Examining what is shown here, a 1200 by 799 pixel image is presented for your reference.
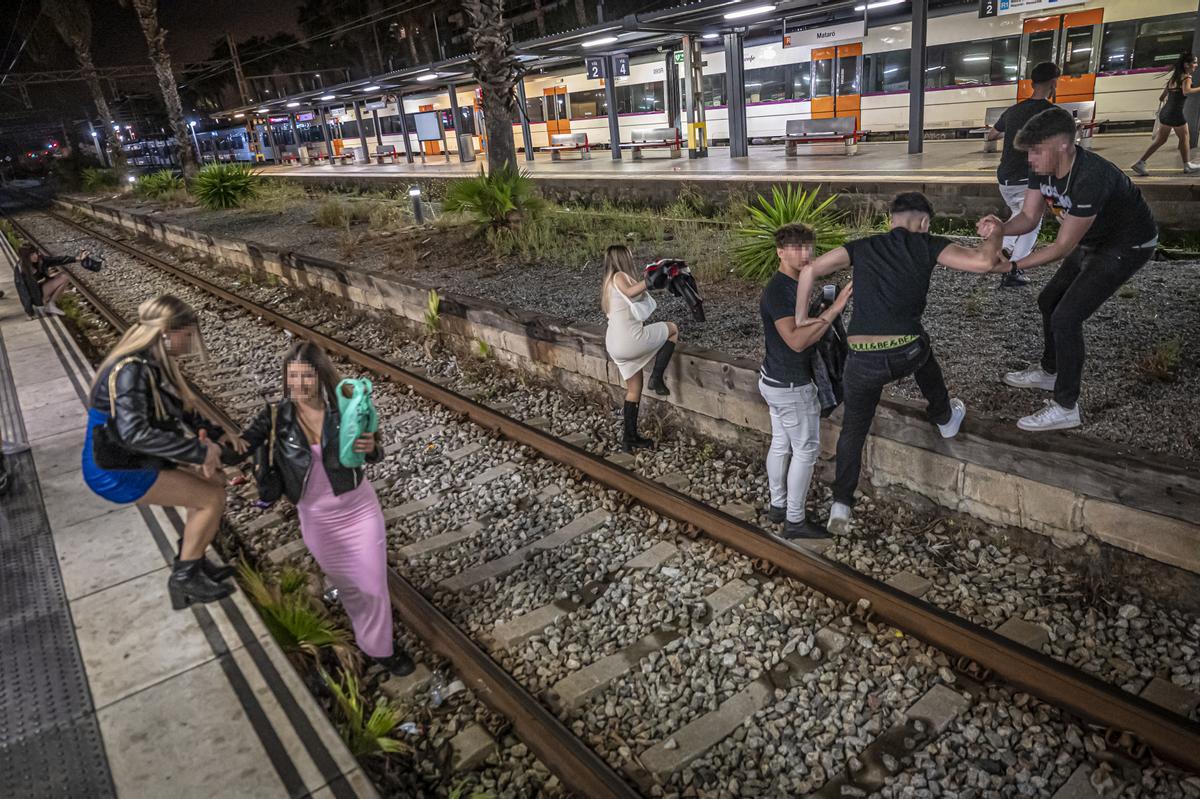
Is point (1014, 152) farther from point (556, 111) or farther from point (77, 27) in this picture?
point (77, 27)

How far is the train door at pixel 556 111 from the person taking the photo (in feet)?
103

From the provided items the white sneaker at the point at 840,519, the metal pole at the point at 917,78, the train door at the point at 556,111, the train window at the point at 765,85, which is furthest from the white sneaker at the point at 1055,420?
the train door at the point at 556,111

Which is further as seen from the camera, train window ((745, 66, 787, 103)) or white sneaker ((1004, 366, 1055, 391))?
train window ((745, 66, 787, 103))

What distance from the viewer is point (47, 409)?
26.5ft

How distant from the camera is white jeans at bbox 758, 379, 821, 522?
4.61 meters

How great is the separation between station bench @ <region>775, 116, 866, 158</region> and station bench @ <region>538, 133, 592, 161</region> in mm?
10378

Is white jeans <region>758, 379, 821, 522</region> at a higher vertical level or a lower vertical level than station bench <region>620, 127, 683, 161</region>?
lower

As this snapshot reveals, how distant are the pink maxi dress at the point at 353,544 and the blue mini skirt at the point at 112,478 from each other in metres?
0.94

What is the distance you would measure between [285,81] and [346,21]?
21.3m

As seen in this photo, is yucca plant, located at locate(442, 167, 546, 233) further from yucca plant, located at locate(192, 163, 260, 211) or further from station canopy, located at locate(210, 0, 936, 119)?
yucca plant, located at locate(192, 163, 260, 211)

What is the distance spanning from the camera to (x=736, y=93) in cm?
2255

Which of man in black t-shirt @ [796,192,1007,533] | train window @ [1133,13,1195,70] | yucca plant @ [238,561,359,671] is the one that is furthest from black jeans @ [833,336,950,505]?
train window @ [1133,13,1195,70]

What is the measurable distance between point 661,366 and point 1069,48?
1684 cm

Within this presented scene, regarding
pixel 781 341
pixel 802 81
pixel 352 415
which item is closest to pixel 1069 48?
pixel 802 81
